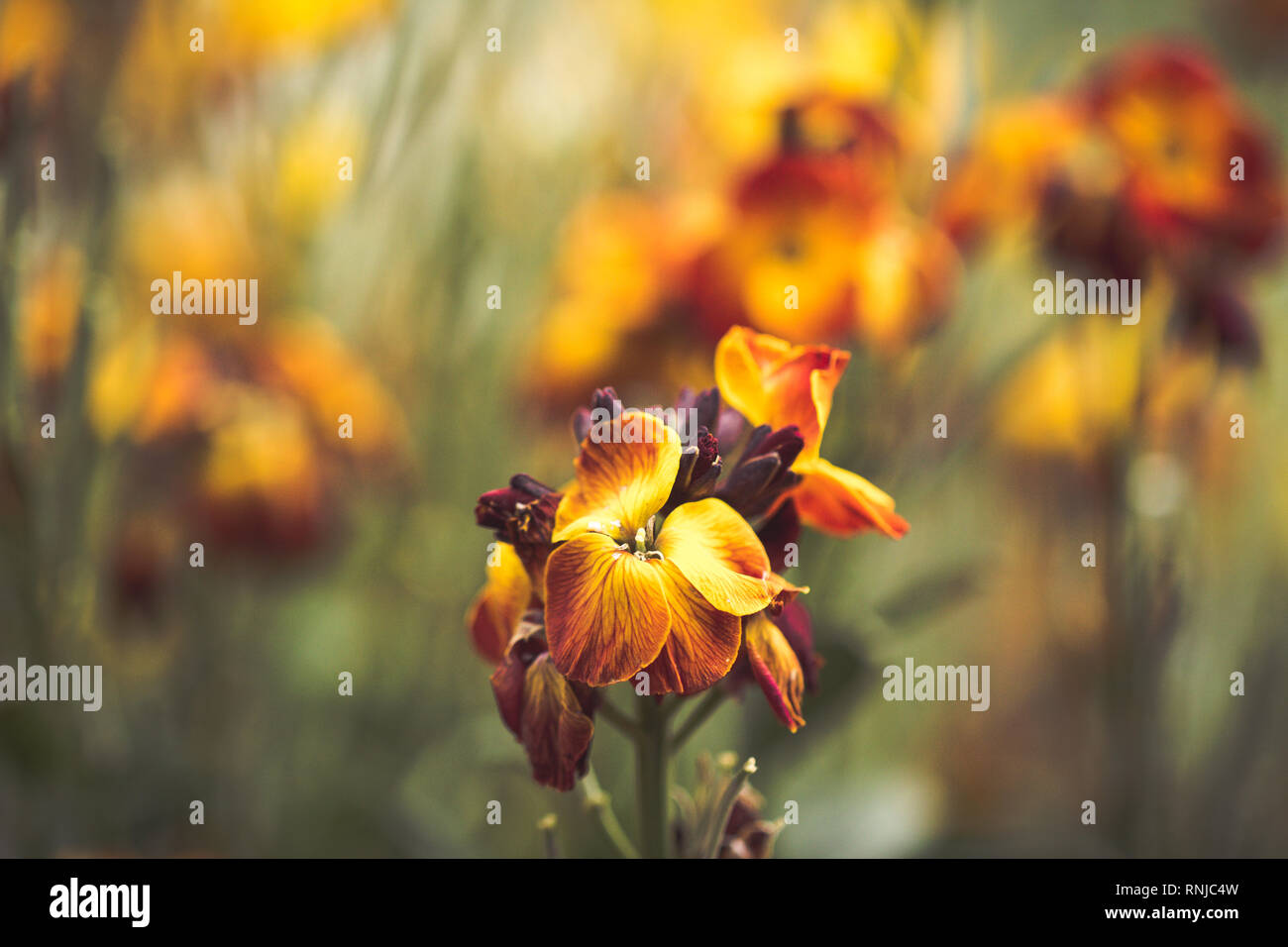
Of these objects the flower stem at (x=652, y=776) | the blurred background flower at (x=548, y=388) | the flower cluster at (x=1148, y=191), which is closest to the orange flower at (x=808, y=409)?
the flower stem at (x=652, y=776)

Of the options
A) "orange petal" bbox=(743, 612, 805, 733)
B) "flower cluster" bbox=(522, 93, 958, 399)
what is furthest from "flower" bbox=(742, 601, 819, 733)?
"flower cluster" bbox=(522, 93, 958, 399)

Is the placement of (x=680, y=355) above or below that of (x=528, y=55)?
below

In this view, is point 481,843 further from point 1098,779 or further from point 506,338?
point 1098,779

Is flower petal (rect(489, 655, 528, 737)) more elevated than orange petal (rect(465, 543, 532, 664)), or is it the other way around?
orange petal (rect(465, 543, 532, 664))

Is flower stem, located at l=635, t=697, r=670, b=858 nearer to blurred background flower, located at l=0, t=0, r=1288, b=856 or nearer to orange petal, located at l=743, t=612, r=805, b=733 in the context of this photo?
orange petal, located at l=743, t=612, r=805, b=733

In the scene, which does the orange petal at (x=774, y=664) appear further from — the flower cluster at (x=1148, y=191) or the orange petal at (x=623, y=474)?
the flower cluster at (x=1148, y=191)
